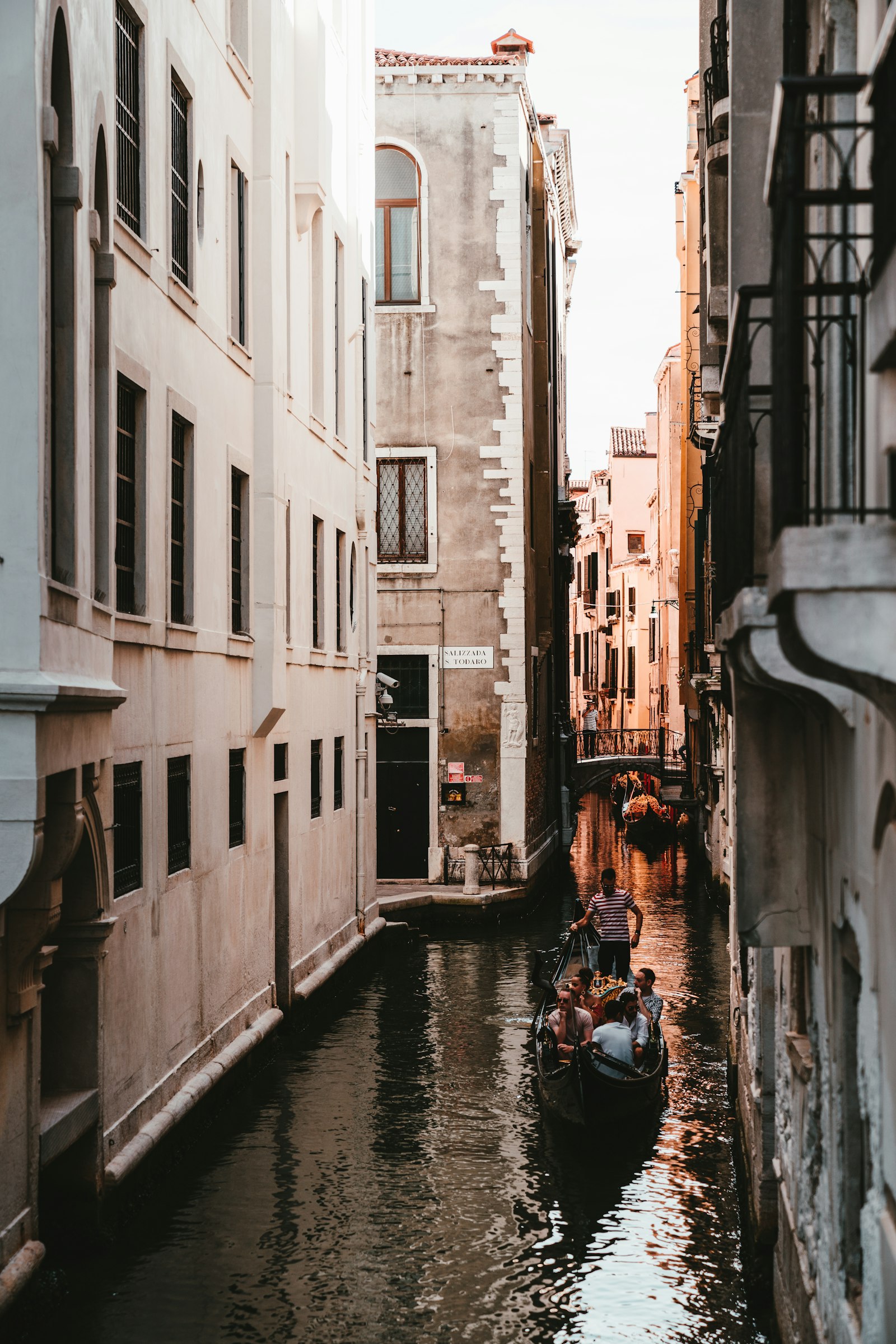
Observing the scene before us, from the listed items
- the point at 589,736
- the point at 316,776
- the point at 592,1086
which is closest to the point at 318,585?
the point at 316,776

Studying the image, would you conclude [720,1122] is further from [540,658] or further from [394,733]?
[540,658]

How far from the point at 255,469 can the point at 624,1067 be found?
7019 mm

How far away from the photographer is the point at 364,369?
24.4 meters

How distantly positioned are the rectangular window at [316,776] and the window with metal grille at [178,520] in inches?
265

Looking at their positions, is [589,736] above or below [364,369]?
below

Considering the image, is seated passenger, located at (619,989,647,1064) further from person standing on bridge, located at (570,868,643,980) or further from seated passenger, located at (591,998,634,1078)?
person standing on bridge, located at (570,868,643,980)

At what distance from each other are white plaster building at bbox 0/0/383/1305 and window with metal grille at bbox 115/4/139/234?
35mm

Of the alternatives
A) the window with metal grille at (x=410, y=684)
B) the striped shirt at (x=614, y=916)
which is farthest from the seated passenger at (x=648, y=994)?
the window with metal grille at (x=410, y=684)

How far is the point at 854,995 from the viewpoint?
6418mm

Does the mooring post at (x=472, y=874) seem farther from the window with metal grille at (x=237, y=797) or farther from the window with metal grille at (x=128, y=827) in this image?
the window with metal grille at (x=128, y=827)

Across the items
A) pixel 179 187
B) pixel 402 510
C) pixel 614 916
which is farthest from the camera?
pixel 402 510

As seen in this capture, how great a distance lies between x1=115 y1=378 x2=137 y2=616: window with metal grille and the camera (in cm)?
1234

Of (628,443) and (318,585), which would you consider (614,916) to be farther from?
(628,443)

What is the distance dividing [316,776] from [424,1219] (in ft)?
31.2
